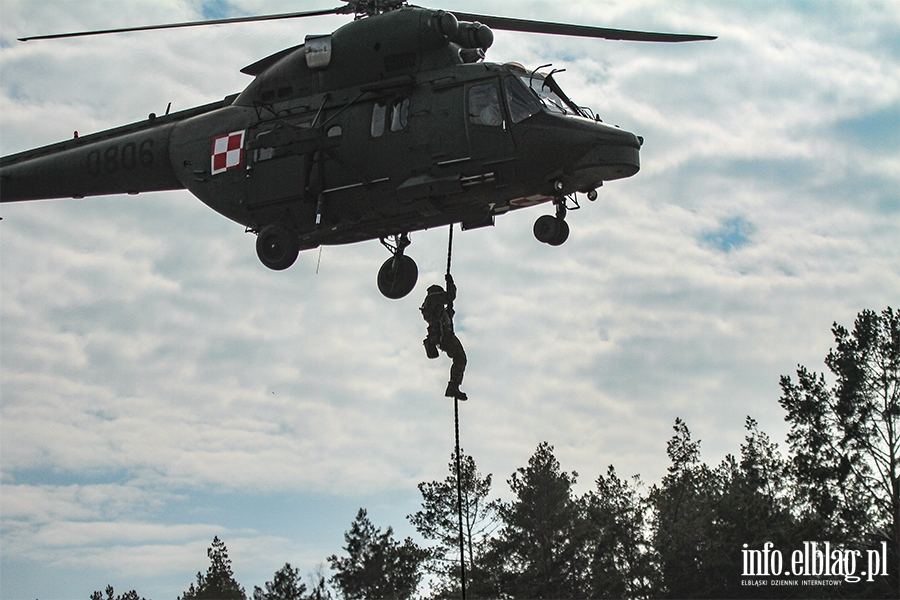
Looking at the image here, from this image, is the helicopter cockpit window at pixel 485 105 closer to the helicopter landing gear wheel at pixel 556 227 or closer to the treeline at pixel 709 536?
the helicopter landing gear wheel at pixel 556 227

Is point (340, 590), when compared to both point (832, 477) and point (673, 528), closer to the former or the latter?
point (673, 528)

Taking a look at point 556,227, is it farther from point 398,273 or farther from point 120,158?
point 120,158

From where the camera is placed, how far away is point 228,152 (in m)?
21.6

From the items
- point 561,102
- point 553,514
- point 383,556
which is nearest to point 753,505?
point 553,514

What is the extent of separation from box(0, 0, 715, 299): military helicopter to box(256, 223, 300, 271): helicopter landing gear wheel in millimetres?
22

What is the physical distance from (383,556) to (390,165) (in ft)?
84.1

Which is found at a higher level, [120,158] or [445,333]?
[120,158]

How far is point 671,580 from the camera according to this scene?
141 feet

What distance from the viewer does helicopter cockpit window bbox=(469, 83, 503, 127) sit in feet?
63.7

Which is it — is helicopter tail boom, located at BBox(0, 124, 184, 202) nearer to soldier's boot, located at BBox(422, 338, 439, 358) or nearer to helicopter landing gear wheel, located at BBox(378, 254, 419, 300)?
helicopter landing gear wheel, located at BBox(378, 254, 419, 300)

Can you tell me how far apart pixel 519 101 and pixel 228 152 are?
16.6 feet

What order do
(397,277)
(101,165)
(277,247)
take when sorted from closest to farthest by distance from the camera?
(277,247)
(397,277)
(101,165)

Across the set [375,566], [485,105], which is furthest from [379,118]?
[375,566]

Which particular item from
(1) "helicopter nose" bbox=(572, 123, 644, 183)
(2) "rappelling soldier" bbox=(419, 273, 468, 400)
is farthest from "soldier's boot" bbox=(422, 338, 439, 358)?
(1) "helicopter nose" bbox=(572, 123, 644, 183)
